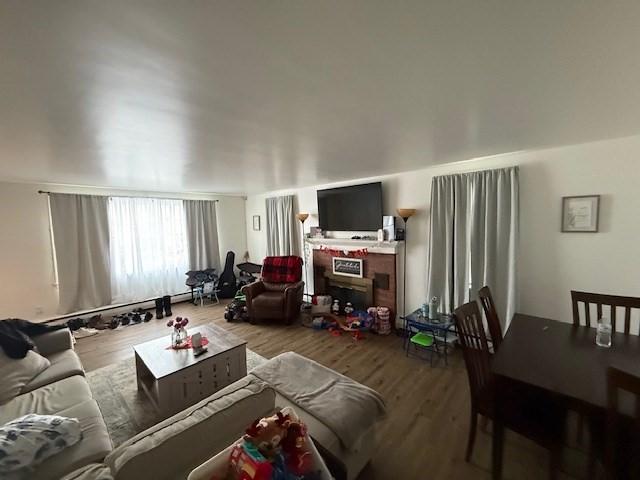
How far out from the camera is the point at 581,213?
8.09ft

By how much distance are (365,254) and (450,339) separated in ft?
5.17

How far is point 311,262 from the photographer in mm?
4887

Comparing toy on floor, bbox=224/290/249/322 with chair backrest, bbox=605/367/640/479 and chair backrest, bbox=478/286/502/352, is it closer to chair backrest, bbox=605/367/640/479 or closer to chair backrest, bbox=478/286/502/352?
chair backrest, bbox=478/286/502/352

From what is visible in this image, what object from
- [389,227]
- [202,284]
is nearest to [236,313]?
[202,284]

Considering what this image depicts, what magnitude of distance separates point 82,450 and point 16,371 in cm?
114

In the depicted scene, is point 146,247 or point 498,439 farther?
point 146,247

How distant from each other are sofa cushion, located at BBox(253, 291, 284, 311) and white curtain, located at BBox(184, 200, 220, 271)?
7.37ft

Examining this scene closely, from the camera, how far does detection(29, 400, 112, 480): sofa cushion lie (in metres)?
1.22

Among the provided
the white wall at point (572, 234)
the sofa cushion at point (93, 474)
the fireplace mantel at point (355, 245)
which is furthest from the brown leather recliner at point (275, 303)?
the sofa cushion at point (93, 474)

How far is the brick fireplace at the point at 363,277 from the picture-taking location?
3758 millimetres

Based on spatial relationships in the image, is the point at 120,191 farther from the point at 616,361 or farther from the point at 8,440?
the point at 616,361

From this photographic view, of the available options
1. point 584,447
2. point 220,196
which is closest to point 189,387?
point 584,447

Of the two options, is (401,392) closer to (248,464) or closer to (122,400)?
(248,464)

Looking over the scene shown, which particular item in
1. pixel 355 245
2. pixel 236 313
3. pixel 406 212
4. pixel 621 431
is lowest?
pixel 236 313
